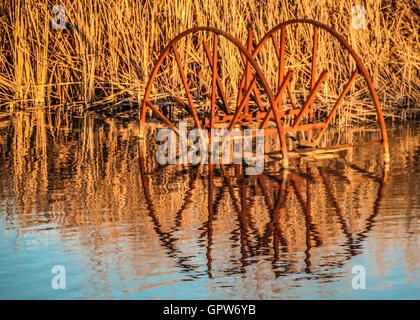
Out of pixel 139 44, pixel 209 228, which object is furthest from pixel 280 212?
pixel 139 44

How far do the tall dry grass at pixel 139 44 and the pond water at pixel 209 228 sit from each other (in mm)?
2928

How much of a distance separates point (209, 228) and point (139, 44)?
7134 millimetres

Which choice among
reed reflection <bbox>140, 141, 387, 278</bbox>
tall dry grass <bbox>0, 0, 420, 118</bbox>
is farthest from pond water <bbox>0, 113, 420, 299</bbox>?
tall dry grass <bbox>0, 0, 420, 118</bbox>

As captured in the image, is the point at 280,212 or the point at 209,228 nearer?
the point at 209,228

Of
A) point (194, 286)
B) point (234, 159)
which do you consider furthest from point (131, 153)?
point (194, 286)

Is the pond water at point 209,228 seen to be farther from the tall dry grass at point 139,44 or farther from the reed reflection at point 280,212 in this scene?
the tall dry grass at point 139,44

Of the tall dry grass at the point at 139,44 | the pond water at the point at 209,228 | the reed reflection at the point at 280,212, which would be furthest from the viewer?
the tall dry grass at the point at 139,44

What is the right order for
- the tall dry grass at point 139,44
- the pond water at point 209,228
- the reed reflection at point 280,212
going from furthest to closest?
the tall dry grass at point 139,44, the reed reflection at point 280,212, the pond water at point 209,228

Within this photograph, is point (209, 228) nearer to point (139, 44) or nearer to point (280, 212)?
point (280, 212)

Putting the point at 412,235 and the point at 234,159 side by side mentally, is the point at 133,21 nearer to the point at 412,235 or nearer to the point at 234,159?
the point at 234,159

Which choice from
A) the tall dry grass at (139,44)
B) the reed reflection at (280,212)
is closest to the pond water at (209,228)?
the reed reflection at (280,212)

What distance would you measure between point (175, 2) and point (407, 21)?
341 cm

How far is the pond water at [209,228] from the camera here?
179 inches

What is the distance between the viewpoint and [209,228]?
19.0 feet
